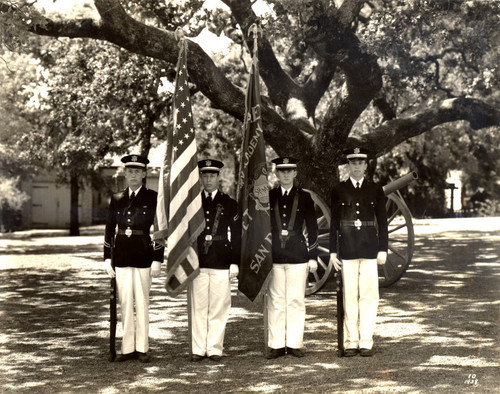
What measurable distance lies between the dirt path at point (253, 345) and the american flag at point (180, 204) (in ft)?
2.84

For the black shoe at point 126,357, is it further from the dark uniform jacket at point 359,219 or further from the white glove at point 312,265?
the dark uniform jacket at point 359,219

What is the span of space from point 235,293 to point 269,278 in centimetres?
472

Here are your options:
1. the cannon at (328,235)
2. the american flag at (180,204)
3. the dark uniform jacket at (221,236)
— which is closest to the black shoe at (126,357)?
the american flag at (180,204)

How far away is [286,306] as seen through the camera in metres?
6.71

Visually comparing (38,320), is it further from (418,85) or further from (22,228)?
(22,228)

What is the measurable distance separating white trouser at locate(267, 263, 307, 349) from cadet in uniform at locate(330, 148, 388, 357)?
1.32ft

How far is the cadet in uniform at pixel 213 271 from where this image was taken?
653 cm

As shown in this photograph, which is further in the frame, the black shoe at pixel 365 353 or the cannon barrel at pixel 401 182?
the cannon barrel at pixel 401 182

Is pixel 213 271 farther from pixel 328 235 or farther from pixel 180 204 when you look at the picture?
pixel 328 235

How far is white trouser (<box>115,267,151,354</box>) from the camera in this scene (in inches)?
256

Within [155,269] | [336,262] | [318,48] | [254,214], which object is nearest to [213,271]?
[155,269]

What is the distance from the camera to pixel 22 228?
107 feet

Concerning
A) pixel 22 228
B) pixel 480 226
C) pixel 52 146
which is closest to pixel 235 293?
pixel 52 146

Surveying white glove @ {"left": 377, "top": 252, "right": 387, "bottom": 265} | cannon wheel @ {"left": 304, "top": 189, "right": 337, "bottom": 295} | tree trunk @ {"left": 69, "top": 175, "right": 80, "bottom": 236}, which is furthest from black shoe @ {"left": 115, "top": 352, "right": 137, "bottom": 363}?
tree trunk @ {"left": 69, "top": 175, "right": 80, "bottom": 236}
